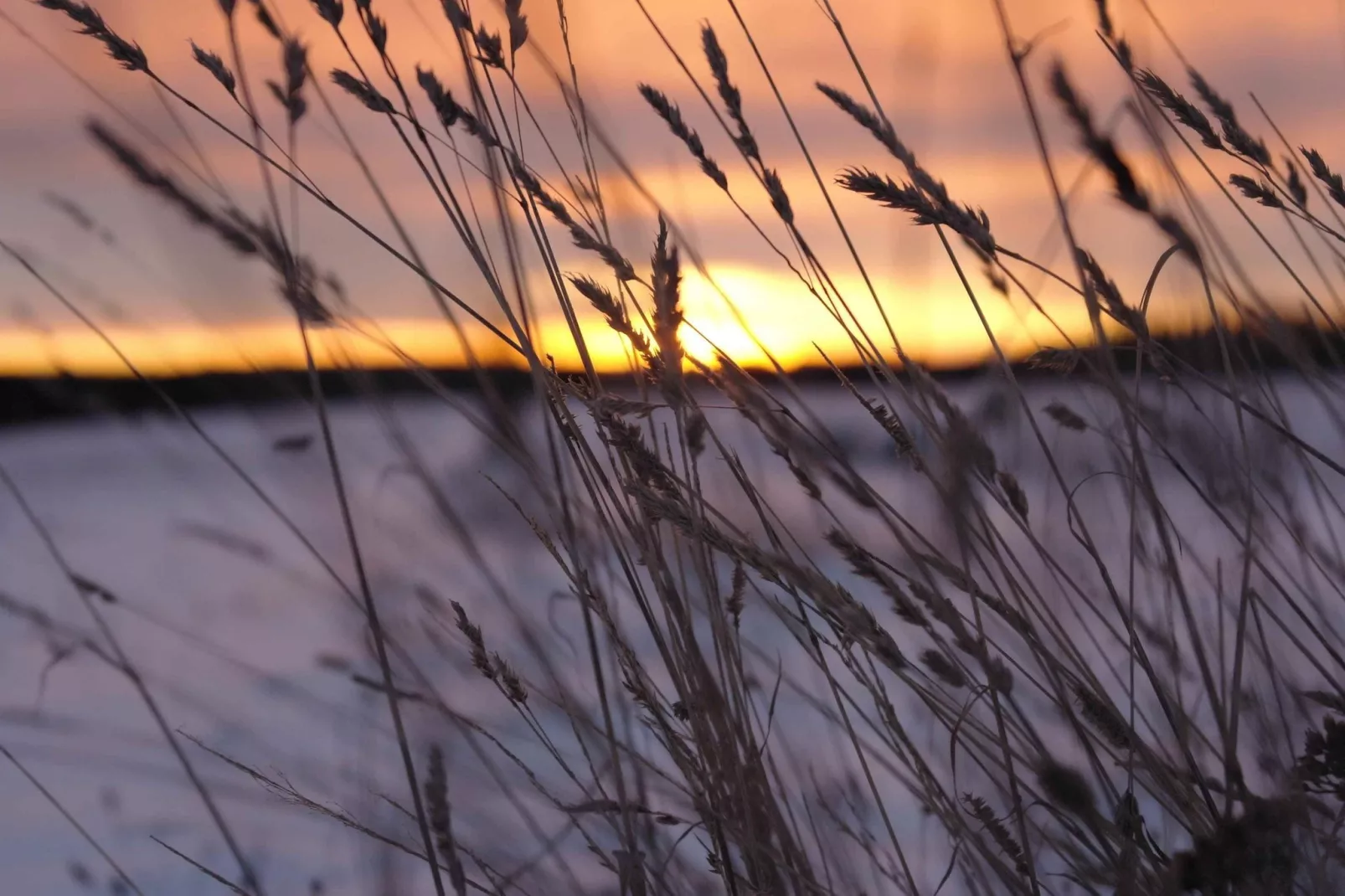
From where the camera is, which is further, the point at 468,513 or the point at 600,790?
the point at 468,513

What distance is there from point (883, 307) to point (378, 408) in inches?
21.3

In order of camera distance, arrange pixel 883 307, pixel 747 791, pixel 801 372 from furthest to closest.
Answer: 1. pixel 801 372
2. pixel 883 307
3. pixel 747 791

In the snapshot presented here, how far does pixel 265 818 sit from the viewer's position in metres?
1.76

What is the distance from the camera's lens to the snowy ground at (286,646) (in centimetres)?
144

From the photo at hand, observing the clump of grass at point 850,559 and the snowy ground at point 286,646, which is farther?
the snowy ground at point 286,646

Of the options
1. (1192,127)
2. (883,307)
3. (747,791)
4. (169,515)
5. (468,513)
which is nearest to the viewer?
(747,791)

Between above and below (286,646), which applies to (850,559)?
above

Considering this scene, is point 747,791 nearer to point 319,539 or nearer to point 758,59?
point 758,59

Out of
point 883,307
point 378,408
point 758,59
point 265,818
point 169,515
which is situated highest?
point 758,59

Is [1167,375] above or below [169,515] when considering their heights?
above

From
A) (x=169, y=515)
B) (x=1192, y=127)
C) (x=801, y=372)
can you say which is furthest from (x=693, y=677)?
(x=169, y=515)

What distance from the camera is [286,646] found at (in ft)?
8.31

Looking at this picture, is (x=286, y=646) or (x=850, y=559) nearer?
(x=850, y=559)

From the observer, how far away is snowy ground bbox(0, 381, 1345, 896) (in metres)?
1.44
